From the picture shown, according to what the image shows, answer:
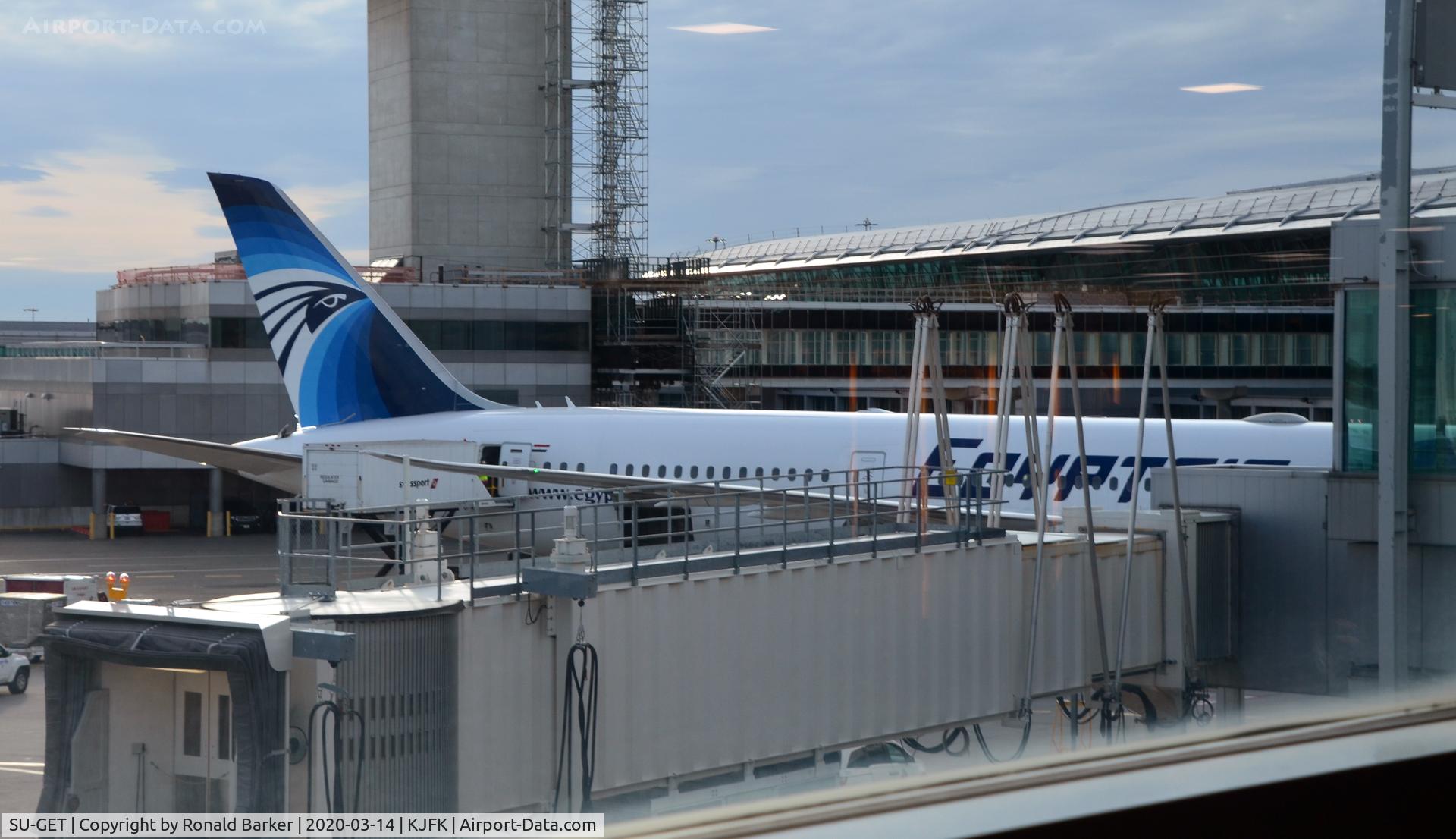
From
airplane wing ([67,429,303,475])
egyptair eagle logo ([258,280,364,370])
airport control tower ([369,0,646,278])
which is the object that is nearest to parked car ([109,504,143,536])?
airport control tower ([369,0,646,278])

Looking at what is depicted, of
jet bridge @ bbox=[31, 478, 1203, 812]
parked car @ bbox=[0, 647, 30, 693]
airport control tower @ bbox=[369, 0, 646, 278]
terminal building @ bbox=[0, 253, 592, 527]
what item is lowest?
parked car @ bbox=[0, 647, 30, 693]

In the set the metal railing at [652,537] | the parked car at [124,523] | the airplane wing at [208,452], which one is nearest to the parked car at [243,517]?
the airplane wing at [208,452]

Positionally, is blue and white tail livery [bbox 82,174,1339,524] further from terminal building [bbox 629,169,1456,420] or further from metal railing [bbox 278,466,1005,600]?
metal railing [bbox 278,466,1005,600]

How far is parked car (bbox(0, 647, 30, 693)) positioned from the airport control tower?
4954 mm

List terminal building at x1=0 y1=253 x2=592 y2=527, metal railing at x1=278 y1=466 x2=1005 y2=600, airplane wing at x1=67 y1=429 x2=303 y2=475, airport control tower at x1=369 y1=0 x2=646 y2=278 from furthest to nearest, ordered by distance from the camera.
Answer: airplane wing at x1=67 y1=429 x2=303 y2=475, terminal building at x1=0 y1=253 x2=592 y2=527, airport control tower at x1=369 y1=0 x2=646 y2=278, metal railing at x1=278 y1=466 x2=1005 y2=600

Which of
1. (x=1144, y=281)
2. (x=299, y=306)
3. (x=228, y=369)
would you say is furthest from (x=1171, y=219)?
(x=228, y=369)

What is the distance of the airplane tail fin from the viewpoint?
26.2 m

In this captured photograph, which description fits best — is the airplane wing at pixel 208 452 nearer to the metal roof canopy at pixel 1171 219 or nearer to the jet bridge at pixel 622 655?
the jet bridge at pixel 622 655

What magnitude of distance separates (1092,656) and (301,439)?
1836 cm

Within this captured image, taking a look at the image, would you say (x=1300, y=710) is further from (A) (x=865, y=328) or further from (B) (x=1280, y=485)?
(A) (x=865, y=328)

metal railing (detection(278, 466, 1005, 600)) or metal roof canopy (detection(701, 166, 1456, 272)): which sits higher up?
metal roof canopy (detection(701, 166, 1456, 272))

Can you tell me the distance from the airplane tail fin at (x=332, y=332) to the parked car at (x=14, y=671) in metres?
13.0

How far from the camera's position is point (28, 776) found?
4.64 metres

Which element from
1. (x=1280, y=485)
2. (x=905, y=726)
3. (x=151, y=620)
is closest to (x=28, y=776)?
(x=151, y=620)
